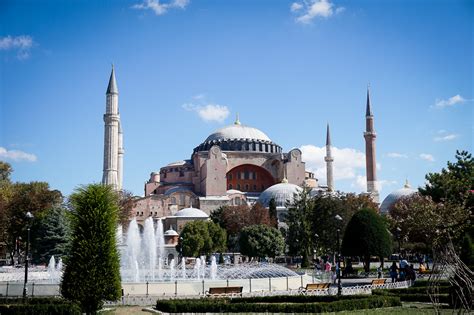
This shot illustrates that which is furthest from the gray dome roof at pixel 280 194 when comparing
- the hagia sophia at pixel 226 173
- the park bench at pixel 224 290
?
the park bench at pixel 224 290

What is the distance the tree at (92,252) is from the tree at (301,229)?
2394 centimetres

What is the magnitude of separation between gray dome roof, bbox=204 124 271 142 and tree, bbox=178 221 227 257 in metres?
28.2

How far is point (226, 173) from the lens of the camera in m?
60.8

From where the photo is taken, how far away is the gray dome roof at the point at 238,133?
6575 cm

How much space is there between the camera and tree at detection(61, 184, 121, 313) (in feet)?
35.4

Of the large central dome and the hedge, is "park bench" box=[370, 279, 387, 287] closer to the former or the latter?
the hedge

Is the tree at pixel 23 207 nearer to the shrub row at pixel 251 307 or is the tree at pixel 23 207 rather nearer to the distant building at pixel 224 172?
the distant building at pixel 224 172

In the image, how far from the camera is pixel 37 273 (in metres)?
22.5

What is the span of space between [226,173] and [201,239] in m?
25.2

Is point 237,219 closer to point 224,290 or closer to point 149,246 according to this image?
point 149,246

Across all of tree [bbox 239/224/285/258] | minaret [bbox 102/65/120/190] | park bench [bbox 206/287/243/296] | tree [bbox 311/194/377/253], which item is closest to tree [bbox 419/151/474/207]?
tree [bbox 311/194/377/253]

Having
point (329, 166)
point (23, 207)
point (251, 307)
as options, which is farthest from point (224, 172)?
point (251, 307)

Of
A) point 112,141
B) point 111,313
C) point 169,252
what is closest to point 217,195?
point 112,141

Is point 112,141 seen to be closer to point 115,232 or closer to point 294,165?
point 294,165
